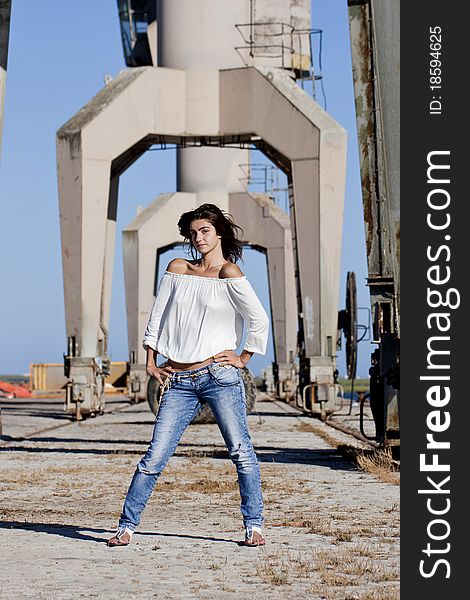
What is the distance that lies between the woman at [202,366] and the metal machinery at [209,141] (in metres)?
17.5

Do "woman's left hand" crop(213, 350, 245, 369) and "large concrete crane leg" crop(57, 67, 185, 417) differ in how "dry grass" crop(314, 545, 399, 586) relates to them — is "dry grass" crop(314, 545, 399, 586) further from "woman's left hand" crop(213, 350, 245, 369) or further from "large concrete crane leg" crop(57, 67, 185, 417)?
"large concrete crane leg" crop(57, 67, 185, 417)

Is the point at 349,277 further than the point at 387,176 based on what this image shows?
Yes

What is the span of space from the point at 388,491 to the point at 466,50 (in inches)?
150

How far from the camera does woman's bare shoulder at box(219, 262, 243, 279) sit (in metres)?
6.91

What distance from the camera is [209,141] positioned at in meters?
28.1

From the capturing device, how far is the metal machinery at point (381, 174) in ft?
38.3

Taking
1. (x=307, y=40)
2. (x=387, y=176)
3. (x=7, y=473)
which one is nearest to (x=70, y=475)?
(x=7, y=473)

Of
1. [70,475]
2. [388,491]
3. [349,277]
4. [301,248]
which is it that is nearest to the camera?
[388,491]

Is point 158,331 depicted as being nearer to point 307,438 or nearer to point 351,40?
point 351,40

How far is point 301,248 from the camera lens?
Answer: 26.3 metres

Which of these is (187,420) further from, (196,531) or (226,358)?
(196,531)

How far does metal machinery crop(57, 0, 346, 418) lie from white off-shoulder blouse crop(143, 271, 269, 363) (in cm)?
1750

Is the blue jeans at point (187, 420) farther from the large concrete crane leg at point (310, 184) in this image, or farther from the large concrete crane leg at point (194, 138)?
the large concrete crane leg at point (310, 184)

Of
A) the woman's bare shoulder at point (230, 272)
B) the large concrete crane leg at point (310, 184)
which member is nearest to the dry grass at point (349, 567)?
the woman's bare shoulder at point (230, 272)
